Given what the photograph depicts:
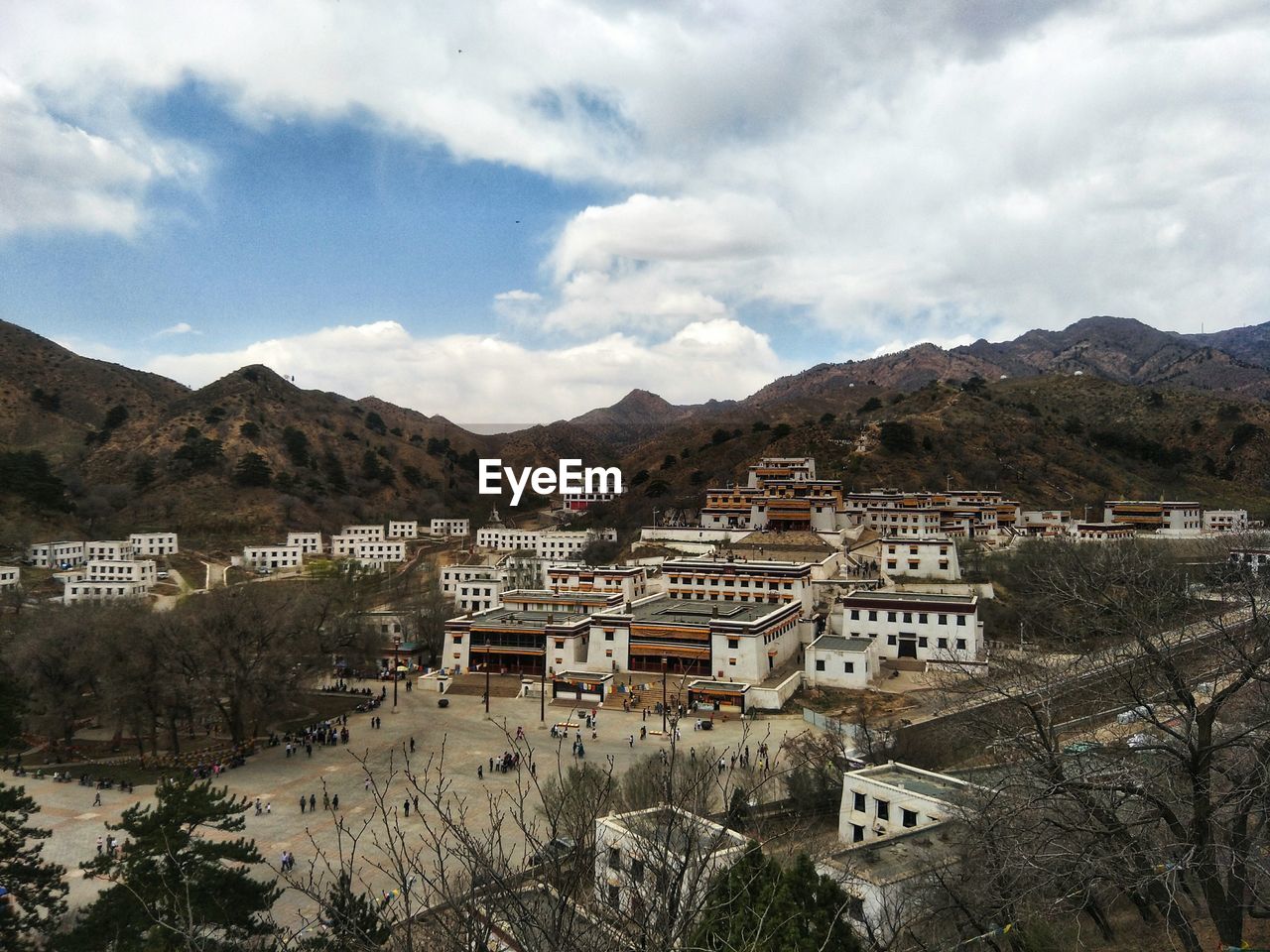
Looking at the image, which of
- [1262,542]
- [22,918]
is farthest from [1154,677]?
[1262,542]

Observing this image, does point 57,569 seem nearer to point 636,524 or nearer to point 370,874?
point 636,524

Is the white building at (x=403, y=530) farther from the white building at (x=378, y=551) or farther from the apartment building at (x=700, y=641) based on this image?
the apartment building at (x=700, y=641)

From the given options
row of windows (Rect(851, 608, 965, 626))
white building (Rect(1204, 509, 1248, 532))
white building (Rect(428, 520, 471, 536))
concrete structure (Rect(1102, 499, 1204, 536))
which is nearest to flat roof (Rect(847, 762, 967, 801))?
row of windows (Rect(851, 608, 965, 626))

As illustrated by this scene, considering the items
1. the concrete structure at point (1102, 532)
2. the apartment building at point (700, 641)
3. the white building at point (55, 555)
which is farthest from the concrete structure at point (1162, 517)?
the white building at point (55, 555)

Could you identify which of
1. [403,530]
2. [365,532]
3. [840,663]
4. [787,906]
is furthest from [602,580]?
[403,530]

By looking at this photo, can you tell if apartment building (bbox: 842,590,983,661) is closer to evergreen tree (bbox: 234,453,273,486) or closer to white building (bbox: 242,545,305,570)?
white building (bbox: 242,545,305,570)

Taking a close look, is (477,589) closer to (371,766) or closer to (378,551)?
(378,551)
